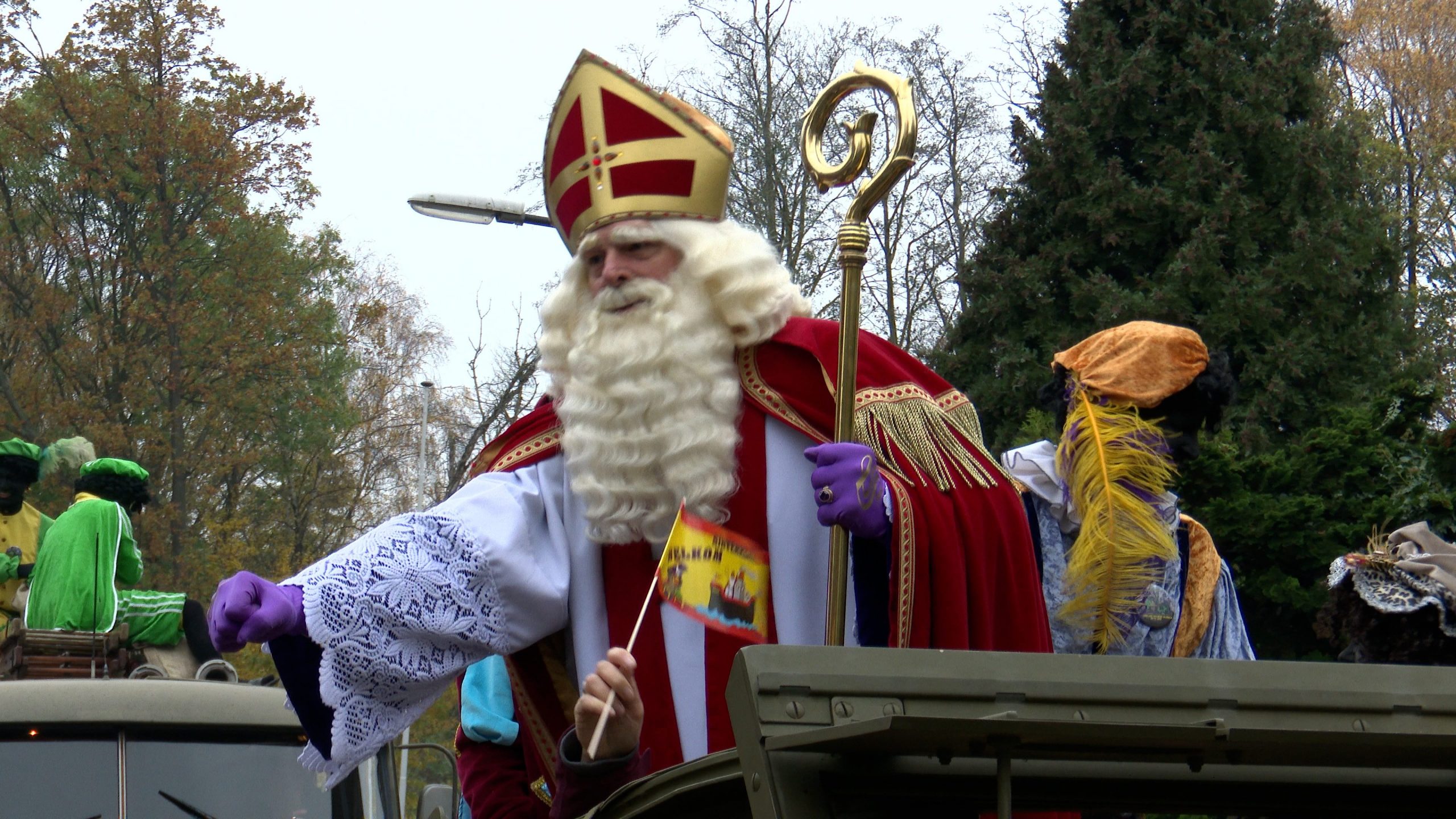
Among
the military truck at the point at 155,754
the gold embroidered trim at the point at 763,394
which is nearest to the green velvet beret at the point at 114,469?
the military truck at the point at 155,754

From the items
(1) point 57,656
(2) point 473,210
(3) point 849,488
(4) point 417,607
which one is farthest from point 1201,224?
(4) point 417,607

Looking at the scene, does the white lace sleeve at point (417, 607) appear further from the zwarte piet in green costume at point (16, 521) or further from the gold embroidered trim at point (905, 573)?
the zwarte piet in green costume at point (16, 521)

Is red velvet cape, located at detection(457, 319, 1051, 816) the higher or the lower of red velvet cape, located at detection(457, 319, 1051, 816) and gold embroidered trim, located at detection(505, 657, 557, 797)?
the higher

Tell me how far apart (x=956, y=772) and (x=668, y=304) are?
84.9 inches

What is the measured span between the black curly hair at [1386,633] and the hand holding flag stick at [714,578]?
1661mm

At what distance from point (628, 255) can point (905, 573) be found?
1056 millimetres

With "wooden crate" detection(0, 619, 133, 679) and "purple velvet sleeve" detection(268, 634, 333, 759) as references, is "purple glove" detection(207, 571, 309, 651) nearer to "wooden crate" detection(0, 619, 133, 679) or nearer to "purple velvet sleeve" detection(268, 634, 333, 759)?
"purple velvet sleeve" detection(268, 634, 333, 759)

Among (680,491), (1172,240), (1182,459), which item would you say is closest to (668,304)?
(680,491)

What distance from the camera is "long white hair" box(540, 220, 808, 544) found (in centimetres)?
364

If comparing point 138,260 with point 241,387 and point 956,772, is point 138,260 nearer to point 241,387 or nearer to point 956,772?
point 241,387

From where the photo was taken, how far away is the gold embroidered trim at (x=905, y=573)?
11.0ft

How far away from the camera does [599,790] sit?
2912mm

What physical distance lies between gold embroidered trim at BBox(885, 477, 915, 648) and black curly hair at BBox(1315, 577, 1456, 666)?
1.46 m

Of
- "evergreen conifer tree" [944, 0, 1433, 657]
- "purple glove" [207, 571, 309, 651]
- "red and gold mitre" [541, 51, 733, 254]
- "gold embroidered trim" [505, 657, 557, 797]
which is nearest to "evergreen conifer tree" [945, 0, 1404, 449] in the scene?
"evergreen conifer tree" [944, 0, 1433, 657]
